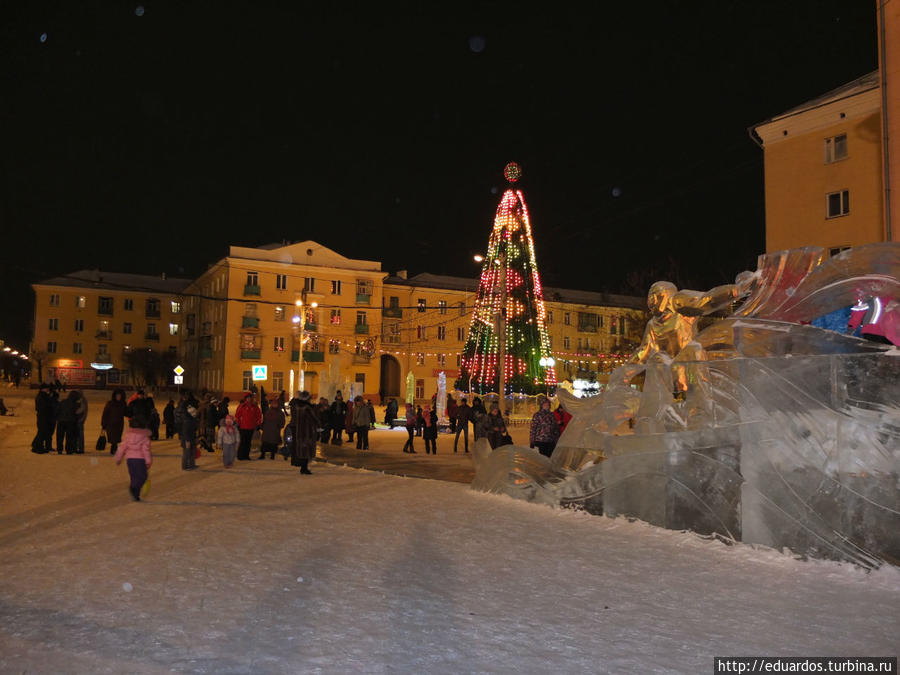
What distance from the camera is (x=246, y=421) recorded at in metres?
15.4

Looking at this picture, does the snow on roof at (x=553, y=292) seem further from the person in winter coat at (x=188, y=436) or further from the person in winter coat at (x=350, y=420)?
the person in winter coat at (x=188, y=436)

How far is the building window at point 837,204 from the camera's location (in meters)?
22.0

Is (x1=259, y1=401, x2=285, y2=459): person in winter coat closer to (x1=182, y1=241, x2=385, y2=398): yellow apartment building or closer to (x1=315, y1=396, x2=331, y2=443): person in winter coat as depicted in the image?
(x1=315, y1=396, x2=331, y2=443): person in winter coat

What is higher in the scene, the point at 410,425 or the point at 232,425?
the point at 232,425

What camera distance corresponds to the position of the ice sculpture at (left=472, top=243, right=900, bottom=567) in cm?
673

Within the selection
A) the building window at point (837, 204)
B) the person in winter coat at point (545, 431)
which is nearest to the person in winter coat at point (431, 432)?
the person in winter coat at point (545, 431)

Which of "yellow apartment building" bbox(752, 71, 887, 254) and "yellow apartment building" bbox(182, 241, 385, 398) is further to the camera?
"yellow apartment building" bbox(182, 241, 385, 398)

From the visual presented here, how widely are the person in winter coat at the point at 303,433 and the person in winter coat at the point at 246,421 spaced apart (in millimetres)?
2001

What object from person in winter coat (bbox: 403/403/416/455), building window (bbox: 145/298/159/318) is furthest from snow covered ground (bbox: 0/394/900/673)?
building window (bbox: 145/298/159/318)

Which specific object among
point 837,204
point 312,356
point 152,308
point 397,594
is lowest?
point 397,594

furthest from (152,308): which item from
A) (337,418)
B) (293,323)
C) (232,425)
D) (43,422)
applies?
(232,425)

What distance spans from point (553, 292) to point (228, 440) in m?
50.1

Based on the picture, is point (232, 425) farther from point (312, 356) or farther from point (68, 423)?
point (312, 356)

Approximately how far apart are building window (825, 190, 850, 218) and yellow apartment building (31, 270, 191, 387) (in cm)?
5415
